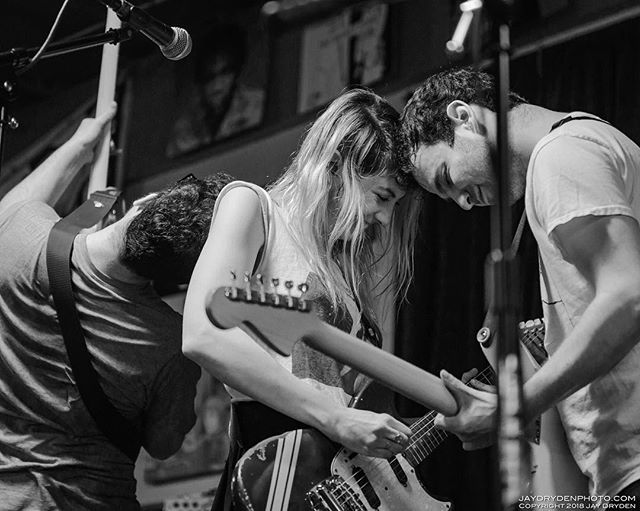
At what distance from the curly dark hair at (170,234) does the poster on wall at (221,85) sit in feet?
5.52

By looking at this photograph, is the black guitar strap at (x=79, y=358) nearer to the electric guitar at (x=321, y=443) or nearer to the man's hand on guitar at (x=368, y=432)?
the electric guitar at (x=321, y=443)

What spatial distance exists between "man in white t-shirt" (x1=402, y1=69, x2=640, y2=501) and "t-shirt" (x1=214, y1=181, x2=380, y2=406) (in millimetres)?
305

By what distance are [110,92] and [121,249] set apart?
0.54m

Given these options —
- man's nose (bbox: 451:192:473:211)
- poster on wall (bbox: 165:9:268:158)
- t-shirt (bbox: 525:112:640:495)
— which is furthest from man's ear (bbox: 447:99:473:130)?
poster on wall (bbox: 165:9:268:158)

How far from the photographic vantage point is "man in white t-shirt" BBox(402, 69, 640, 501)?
153cm

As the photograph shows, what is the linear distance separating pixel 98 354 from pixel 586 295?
101cm

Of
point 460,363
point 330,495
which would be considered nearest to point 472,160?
point 330,495

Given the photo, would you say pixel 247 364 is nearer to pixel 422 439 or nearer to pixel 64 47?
pixel 422 439

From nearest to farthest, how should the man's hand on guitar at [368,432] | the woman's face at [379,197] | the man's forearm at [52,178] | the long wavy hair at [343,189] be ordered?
the man's hand on guitar at [368,432], the long wavy hair at [343,189], the woman's face at [379,197], the man's forearm at [52,178]

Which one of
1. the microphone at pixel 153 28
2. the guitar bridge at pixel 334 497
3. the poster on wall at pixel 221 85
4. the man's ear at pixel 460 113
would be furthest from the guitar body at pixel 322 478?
the poster on wall at pixel 221 85

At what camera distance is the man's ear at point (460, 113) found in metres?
2.05

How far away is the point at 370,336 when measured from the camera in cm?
211

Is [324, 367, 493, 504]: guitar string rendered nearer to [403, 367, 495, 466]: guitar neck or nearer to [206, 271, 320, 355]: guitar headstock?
[403, 367, 495, 466]: guitar neck

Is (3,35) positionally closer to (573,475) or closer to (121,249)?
(121,249)
